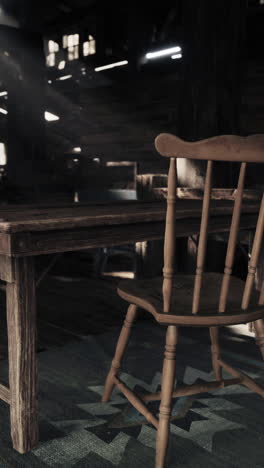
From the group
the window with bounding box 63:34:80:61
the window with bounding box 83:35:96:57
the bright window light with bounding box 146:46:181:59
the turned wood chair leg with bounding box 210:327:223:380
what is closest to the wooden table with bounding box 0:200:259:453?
the turned wood chair leg with bounding box 210:327:223:380

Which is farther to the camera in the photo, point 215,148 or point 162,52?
point 162,52

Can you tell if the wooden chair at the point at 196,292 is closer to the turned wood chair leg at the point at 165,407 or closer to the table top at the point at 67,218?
the turned wood chair leg at the point at 165,407

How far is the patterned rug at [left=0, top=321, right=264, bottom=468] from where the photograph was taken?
1414mm

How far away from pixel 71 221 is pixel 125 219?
0.23 metres

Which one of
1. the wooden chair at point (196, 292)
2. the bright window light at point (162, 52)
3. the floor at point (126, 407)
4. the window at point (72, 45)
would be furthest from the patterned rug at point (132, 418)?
the window at point (72, 45)

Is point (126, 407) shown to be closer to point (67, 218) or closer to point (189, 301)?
point (189, 301)

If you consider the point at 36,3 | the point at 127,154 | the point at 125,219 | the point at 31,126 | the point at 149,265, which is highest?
the point at 36,3

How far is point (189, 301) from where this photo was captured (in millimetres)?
1473

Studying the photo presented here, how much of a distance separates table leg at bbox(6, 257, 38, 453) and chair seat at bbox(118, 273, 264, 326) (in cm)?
33

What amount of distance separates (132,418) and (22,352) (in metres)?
0.51

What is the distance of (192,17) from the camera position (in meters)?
3.35

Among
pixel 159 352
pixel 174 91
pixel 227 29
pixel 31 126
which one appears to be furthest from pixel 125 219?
pixel 31 126

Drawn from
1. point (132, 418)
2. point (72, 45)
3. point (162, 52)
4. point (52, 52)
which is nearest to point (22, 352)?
point (132, 418)

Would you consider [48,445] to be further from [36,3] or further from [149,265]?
[36,3]
